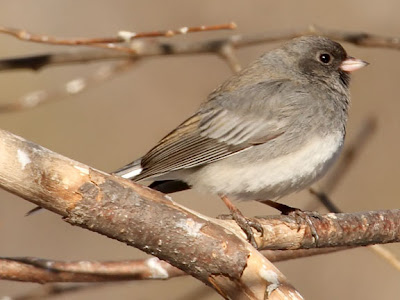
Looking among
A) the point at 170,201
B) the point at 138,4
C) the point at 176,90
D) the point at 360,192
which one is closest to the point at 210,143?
the point at 170,201

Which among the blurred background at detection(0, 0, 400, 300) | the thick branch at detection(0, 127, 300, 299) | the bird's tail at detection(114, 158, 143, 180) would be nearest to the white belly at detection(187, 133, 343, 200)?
the bird's tail at detection(114, 158, 143, 180)

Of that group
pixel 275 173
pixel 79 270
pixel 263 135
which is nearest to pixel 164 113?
pixel 263 135

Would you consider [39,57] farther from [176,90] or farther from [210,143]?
[176,90]

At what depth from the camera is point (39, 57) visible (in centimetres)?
350

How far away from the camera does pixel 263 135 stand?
3502mm

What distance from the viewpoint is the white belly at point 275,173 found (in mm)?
3342

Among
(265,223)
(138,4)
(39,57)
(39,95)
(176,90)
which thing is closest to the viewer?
(265,223)

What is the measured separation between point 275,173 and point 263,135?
235 millimetres

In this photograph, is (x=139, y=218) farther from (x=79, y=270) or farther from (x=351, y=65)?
(x=351, y=65)

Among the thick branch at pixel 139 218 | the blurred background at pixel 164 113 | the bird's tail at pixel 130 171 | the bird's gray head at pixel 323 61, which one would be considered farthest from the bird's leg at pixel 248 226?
the blurred background at pixel 164 113

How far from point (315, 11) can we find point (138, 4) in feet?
5.50

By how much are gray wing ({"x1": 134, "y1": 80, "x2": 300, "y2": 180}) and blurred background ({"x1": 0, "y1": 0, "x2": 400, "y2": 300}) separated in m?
2.00

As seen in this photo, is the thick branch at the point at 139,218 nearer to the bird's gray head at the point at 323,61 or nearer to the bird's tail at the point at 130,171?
the bird's tail at the point at 130,171

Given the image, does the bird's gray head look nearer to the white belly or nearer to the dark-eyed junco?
the dark-eyed junco
